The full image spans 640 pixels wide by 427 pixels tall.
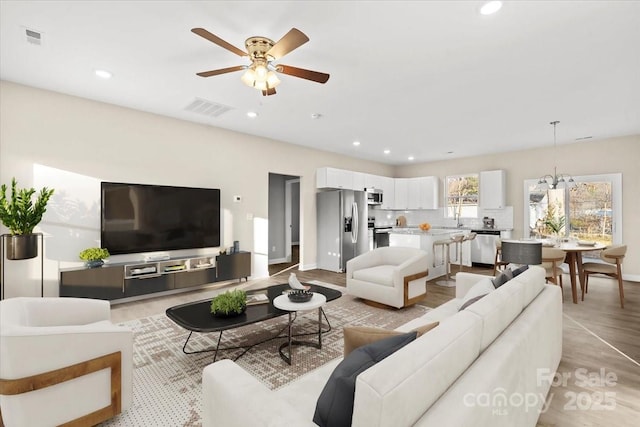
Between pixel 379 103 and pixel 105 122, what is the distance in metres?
3.74

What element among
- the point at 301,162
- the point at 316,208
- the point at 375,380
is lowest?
the point at 375,380

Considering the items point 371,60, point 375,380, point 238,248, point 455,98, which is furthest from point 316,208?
point 375,380

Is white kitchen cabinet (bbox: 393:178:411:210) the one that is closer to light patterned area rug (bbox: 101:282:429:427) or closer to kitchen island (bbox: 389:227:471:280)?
kitchen island (bbox: 389:227:471:280)

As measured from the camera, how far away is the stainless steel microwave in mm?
7391

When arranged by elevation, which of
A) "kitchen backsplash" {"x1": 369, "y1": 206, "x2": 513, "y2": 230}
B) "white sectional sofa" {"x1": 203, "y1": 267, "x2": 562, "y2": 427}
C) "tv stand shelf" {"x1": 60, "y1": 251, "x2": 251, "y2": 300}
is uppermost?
"kitchen backsplash" {"x1": 369, "y1": 206, "x2": 513, "y2": 230}

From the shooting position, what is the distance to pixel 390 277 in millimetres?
3752

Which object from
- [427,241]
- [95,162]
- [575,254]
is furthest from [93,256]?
[575,254]

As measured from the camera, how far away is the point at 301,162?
6.55m

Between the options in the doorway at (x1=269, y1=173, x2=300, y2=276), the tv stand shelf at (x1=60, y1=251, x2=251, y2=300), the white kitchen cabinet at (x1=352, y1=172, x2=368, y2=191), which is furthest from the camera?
the doorway at (x1=269, y1=173, x2=300, y2=276)

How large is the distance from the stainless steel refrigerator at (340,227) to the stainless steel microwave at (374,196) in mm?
570

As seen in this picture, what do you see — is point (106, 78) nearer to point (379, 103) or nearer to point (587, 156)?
point (379, 103)

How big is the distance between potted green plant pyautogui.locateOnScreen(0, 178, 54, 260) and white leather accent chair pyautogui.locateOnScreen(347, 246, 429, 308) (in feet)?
12.0

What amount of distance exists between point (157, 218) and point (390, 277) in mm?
3417

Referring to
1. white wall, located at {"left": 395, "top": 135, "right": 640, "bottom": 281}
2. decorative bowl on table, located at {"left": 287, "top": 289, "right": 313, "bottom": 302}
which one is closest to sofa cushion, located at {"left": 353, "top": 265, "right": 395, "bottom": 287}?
decorative bowl on table, located at {"left": 287, "top": 289, "right": 313, "bottom": 302}
